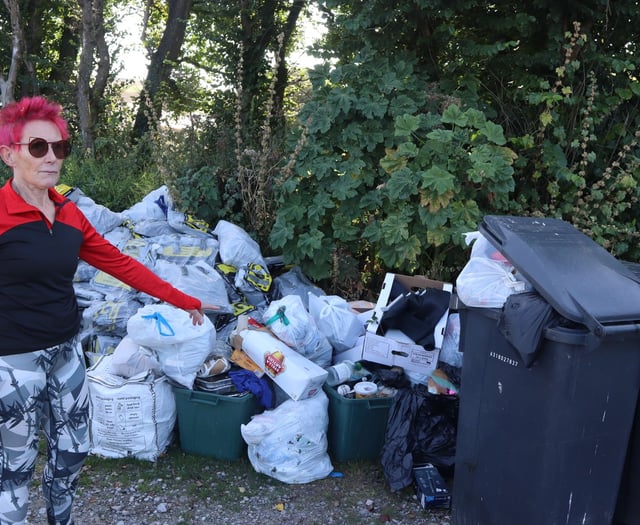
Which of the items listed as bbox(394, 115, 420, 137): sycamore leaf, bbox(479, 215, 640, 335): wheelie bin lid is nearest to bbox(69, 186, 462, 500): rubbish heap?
bbox(479, 215, 640, 335): wheelie bin lid

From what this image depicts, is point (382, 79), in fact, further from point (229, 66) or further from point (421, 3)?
point (229, 66)

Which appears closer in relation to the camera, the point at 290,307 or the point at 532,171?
the point at 290,307

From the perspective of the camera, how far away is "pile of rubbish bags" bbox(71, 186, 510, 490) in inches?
144

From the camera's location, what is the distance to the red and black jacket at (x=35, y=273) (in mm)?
2291

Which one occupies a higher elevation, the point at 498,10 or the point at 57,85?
the point at 498,10

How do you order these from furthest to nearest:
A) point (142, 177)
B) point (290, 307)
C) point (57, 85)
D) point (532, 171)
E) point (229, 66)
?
1. point (57, 85)
2. point (229, 66)
3. point (142, 177)
4. point (532, 171)
5. point (290, 307)

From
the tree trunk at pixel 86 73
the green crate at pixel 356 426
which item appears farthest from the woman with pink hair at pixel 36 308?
the tree trunk at pixel 86 73

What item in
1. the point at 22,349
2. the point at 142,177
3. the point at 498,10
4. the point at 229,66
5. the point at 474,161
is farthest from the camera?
the point at 229,66

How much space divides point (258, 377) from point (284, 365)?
238 millimetres

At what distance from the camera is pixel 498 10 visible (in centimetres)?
607

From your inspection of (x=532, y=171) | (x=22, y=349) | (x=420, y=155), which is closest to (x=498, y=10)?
(x=532, y=171)

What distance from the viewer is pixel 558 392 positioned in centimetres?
259

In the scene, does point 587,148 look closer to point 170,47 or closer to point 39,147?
point 39,147

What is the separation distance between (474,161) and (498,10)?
2259mm
